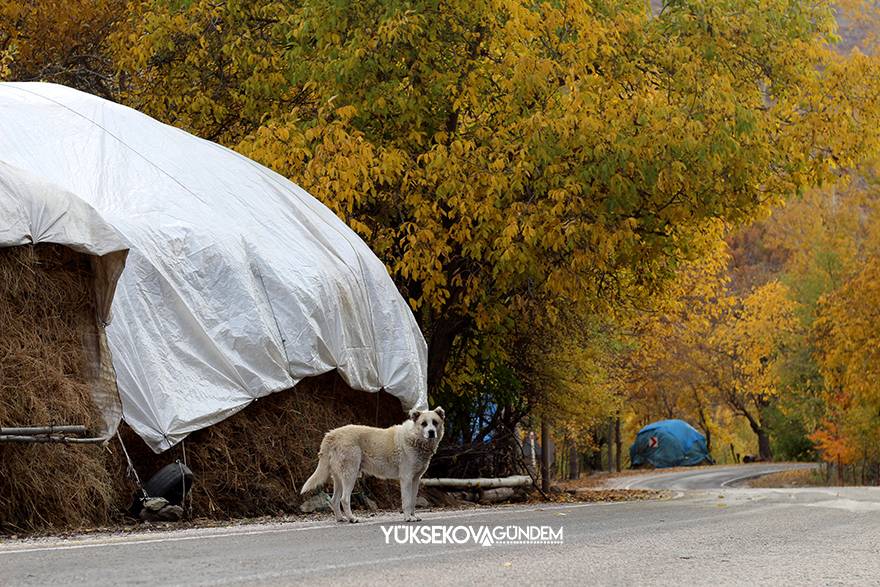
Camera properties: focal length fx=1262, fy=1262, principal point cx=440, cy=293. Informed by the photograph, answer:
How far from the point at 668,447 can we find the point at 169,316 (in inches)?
1563

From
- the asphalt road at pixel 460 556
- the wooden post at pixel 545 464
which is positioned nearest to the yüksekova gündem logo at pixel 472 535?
the asphalt road at pixel 460 556

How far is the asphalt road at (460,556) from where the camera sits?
6.52 meters

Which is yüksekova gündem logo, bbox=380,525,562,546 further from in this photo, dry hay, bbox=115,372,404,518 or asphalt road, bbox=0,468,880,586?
dry hay, bbox=115,372,404,518

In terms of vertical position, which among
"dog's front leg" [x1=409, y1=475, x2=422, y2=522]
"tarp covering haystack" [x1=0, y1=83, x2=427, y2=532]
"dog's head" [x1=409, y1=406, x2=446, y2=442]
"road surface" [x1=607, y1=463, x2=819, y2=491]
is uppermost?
"tarp covering haystack" [x1=0, y1=83, x2=427, y2=532]

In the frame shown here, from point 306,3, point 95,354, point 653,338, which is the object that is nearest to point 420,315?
point 306,3

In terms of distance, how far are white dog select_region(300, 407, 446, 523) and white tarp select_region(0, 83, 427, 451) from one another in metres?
2.13

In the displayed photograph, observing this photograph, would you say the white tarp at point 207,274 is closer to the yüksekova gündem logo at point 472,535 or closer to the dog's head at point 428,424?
the dog's head at point 428,424

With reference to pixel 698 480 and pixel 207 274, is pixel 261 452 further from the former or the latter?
pixel 698 480

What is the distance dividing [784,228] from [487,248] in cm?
4744

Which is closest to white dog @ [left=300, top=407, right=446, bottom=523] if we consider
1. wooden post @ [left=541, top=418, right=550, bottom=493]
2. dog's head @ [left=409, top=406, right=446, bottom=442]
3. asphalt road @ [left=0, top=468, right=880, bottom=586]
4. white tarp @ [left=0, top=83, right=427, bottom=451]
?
dog's head @ [left=409, top=406, right=446, bottom=442]

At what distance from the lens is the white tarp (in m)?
13.2

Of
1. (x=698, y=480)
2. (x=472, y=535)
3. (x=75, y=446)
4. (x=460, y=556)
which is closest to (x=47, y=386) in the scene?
(x=75, y=446)

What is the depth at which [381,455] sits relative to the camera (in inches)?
449

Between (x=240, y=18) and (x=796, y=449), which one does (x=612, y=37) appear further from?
(x=796, y=449)
